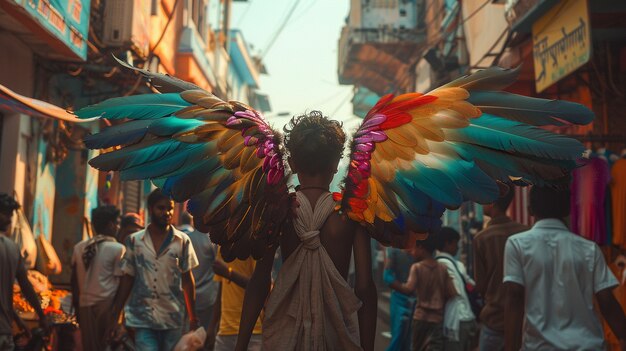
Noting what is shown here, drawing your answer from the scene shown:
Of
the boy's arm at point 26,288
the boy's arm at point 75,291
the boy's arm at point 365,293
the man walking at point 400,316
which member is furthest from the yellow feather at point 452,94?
the boy's arm at point 75,291

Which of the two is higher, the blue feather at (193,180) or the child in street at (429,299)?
the blue feather at (193,180)

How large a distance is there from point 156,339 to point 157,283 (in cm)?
43

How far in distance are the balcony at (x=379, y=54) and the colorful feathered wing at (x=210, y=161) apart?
2236 centimetres

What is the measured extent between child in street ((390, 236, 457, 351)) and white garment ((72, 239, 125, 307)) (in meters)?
2.64

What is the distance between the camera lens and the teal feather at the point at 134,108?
Answer: 357cm

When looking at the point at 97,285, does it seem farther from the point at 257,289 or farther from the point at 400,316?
the point at 257,289

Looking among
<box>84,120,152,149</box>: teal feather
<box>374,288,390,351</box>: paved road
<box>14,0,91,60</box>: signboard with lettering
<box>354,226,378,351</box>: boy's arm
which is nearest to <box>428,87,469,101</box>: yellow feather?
<box>354,226,378,351</box>: boy's arm

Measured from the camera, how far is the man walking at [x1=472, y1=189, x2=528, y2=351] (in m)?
5.91

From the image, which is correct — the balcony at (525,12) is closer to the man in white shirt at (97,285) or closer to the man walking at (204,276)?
the man walking at (204,276)

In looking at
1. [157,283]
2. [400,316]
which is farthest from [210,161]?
[400,316]

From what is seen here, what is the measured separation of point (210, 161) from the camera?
3607 mm

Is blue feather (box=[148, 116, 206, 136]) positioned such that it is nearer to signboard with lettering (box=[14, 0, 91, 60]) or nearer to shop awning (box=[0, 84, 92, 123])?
shop awning (box=[0, 84, 92, 123])

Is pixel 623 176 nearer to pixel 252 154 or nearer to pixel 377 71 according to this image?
pixel 252 154

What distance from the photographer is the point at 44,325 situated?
7035 mm
